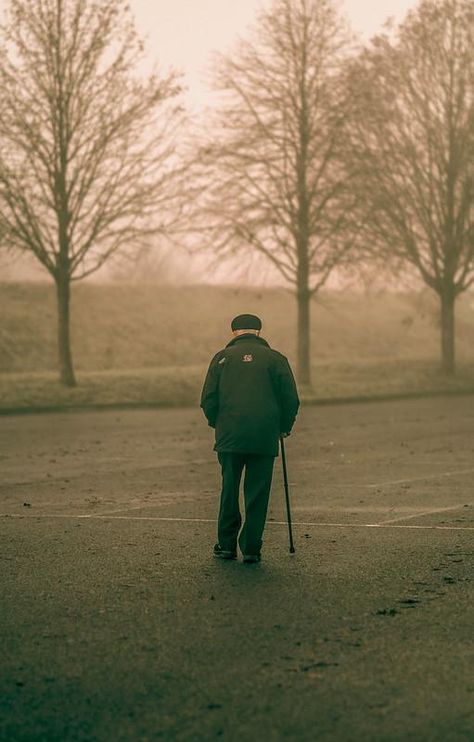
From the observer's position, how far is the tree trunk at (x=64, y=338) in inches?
1214

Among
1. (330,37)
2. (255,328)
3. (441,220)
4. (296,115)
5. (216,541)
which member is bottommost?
(216,541)

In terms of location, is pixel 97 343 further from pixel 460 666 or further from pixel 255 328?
pixel 460 666

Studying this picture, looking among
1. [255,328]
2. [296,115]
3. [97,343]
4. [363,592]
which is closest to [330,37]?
[296,115]

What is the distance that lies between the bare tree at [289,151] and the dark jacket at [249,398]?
25.7 m

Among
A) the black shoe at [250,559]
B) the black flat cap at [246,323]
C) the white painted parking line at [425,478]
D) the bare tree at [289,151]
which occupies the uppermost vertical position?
the bare tree at [289,151]

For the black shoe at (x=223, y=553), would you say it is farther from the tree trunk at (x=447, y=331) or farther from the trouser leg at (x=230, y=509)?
the tree trunk at (x=447, y=331)

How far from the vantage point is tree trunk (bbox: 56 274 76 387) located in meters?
30.8

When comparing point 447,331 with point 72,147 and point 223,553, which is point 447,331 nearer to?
point 72,147

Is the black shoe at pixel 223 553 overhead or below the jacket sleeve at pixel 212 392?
below

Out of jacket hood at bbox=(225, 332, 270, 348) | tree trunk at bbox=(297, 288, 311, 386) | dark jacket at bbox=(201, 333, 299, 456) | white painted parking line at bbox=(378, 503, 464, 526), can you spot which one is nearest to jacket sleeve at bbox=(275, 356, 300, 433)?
dark jacket at bbox=(201, 333, 299, 456)

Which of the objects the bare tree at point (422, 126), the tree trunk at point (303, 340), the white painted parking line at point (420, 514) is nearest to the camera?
the white painted parking line at point (420, 514)

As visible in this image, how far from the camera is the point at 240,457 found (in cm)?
887

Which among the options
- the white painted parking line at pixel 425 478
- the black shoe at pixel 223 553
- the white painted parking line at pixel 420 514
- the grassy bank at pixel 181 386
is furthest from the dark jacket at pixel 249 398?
the grassy bank at pixel 181 386

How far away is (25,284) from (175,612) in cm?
5965
